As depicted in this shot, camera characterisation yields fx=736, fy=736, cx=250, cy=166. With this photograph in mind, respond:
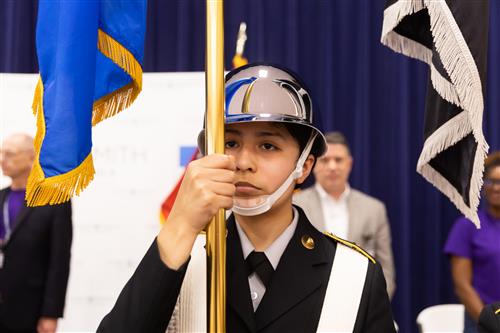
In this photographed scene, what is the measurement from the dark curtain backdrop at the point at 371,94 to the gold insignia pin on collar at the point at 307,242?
3.96 meters

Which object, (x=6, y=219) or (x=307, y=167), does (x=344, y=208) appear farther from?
(x=307, y=167)

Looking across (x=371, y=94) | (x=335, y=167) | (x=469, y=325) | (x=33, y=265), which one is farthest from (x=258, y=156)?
(x=371, y=94)

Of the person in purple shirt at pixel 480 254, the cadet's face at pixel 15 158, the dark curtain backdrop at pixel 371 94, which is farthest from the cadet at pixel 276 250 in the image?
the dark curtain backdrop at pixel 371 94

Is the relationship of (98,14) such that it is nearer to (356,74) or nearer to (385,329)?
(385,329)

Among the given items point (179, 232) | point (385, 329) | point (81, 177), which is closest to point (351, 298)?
point (385, 329)

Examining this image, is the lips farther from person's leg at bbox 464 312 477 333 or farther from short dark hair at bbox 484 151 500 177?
short dark hair at bbox 484 151 500 177

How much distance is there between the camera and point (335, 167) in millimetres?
4469

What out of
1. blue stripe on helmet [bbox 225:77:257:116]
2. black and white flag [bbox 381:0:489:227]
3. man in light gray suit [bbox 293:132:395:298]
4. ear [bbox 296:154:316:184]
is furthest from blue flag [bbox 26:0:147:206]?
man in light gray suit [bbox 293:132:395:298]

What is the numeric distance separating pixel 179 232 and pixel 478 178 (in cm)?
75

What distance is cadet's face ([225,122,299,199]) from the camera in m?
1.67

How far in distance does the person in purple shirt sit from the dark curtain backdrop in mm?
1892

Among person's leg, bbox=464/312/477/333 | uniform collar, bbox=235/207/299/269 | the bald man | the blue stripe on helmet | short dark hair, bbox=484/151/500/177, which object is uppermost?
the blue stripe on helmet

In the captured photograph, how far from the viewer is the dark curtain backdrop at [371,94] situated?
569 cm

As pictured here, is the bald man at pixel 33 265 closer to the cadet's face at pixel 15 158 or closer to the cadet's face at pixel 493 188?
the cadet's face at pixel 15 158
